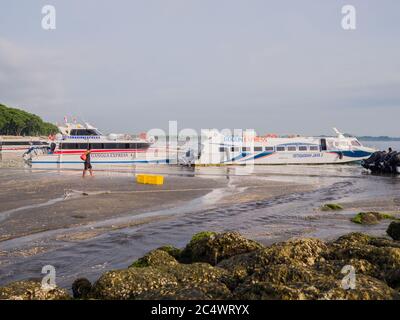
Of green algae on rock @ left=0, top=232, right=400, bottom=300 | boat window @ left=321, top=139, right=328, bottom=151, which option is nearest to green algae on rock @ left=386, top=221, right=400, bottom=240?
green algae on rock @ left=0, top=232, right=400, bottom=300

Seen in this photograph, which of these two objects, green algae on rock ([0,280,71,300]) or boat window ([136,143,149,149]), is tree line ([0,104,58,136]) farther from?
green algae on rock ([0,280,71,300])

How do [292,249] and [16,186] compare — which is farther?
[16,186]

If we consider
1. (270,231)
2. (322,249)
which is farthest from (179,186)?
(322,249)

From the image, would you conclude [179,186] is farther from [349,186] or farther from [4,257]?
[4,257]

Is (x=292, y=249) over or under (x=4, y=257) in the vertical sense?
over

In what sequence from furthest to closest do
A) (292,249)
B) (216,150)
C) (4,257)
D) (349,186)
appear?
→ 1. (216,150)
2. (349,186)
3. (4,257)
4. (292,249)

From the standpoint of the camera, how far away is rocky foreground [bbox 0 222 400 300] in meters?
5.29

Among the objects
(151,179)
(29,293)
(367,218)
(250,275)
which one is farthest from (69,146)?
(250,275)

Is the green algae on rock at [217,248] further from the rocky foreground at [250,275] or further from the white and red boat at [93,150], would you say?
the white and red boat at [93,150]

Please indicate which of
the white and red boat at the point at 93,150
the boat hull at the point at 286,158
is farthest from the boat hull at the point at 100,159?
the boat hull at the point at 286,158

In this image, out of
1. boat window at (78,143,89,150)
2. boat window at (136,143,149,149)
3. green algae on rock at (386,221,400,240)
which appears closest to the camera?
green algae on rock at (386,221,400,240)

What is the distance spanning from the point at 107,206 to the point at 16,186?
31.0ft

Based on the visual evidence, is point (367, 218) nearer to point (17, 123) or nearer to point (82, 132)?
point (82, 132)
